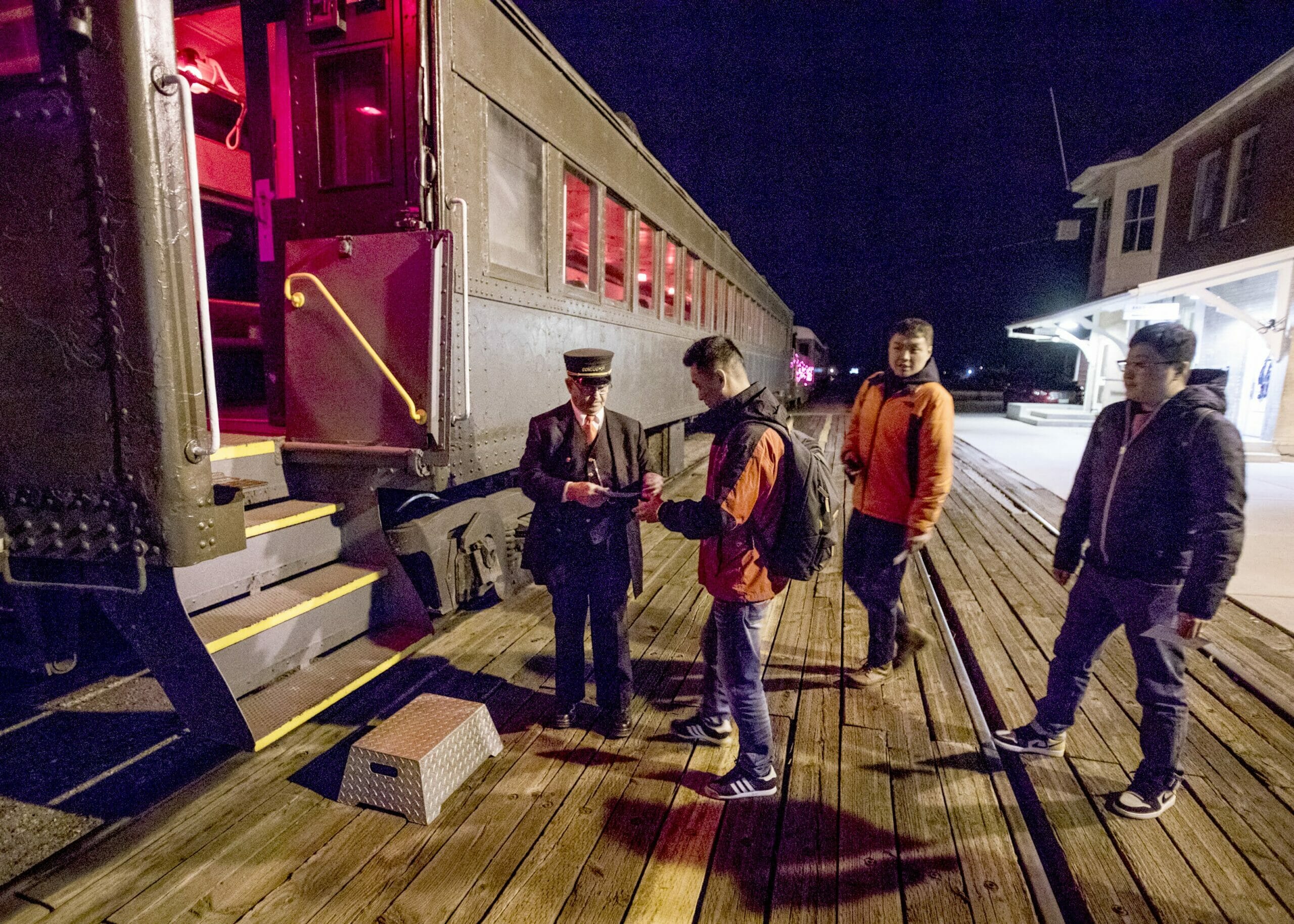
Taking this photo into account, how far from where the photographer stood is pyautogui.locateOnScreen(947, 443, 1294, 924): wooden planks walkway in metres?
2.17

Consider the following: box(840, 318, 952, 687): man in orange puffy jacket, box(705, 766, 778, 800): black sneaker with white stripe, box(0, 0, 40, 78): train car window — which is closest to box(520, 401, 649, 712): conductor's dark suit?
box(705, 766, 778, 800): black sneaker with white stripe

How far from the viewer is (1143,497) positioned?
2402 mm

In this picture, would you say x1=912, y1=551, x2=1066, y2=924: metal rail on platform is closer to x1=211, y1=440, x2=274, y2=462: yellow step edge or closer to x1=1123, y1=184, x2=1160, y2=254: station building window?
x1=211, y1=440, x2=274, y2=462: yellow step edge

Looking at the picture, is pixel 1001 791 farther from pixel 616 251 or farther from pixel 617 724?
pixel 616 251

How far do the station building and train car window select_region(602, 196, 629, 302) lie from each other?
849cm

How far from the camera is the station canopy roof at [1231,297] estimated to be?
9875 mm

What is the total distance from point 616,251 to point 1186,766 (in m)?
5.13

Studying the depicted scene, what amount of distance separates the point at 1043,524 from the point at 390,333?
6.96 metres

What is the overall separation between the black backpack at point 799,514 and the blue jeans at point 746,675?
182 millimetres

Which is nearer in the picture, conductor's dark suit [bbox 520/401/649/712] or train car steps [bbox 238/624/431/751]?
train car steps [bbox 238/624/431/751]

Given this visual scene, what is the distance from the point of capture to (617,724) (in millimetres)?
3104

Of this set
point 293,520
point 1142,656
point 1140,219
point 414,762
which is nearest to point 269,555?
point 293,520

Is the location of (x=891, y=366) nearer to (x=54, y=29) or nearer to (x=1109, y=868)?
(x=1109, y=868)

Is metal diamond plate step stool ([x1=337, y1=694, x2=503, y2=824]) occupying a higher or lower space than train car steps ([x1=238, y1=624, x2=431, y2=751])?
lower
